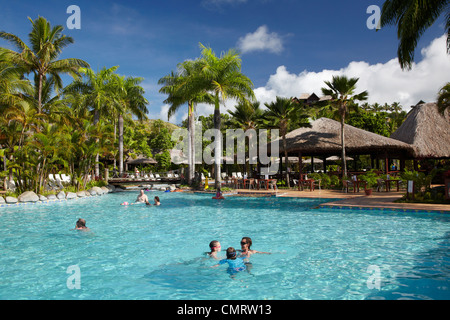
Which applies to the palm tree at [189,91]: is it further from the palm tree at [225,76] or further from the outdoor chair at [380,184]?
the outdoor chair at [380,184]

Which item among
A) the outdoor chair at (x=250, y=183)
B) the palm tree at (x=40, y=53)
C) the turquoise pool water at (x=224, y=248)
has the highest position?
the palm tree at (x=40, y=53)

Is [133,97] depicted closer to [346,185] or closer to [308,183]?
[308,183]

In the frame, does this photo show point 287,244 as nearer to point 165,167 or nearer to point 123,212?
point 123,212

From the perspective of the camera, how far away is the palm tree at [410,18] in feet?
36.3

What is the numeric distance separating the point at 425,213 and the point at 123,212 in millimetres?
11680

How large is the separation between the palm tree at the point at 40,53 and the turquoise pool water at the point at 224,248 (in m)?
11.7

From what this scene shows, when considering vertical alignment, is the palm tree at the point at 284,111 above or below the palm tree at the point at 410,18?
below

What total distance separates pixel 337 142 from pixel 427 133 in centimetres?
766

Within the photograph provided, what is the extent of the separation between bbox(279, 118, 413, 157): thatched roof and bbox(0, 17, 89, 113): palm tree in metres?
17.0

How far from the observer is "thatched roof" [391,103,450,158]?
74.9 feet

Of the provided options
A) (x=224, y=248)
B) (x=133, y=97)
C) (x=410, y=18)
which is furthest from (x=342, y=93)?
(x=133, y=97)

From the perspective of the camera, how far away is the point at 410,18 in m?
11.1

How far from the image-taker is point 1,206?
14.6 meters

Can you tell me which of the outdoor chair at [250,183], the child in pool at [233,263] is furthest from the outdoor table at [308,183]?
the child in pool at [233,263]
